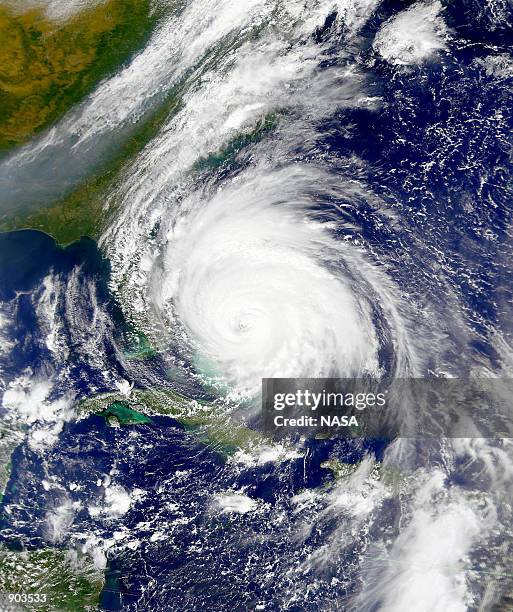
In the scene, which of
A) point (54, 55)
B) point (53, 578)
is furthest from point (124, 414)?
point (54, 55)

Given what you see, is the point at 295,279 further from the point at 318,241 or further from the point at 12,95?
the point at 12,95

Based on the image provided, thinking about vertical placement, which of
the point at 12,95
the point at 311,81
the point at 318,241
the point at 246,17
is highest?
the point at 246,17

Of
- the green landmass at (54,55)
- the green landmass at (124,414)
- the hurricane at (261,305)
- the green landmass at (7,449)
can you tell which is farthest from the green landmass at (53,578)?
the green landmass at (54,55)

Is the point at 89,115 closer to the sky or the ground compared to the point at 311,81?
closer to the ground

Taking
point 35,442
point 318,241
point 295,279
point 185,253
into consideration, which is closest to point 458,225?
point 318,241

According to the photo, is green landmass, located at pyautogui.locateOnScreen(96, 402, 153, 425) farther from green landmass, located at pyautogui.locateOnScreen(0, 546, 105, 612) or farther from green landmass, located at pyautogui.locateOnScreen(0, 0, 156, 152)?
green landmass, located at pyautogui.locateOnScreen(0, 0, 156, 152)

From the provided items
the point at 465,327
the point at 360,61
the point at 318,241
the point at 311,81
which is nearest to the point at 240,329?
the point at 318,241

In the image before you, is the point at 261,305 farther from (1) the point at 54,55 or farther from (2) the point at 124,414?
(1) the point at 54,55
